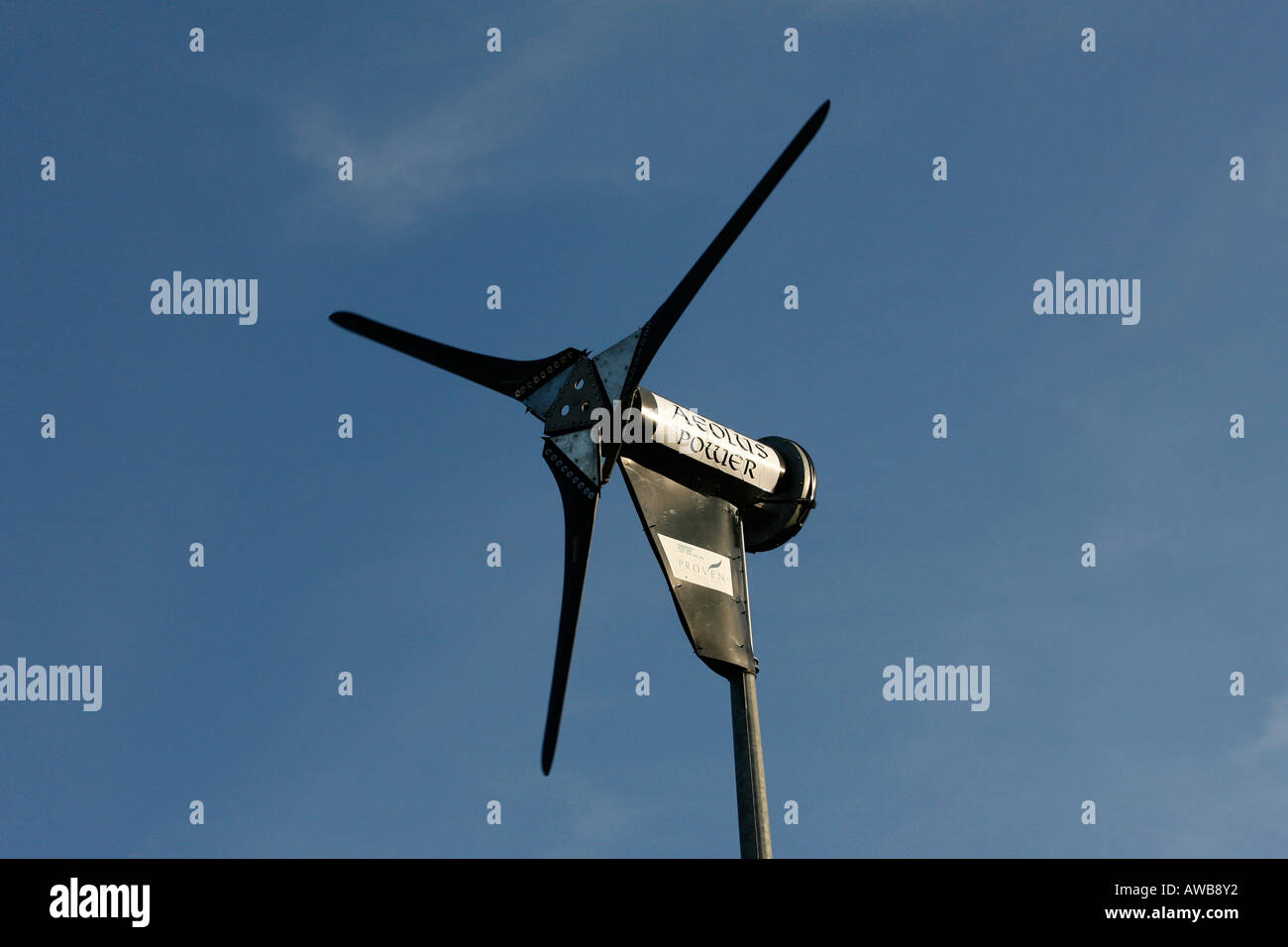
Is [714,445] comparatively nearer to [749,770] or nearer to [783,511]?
[783,511]

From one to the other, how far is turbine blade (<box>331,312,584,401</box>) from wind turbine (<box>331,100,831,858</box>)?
0.02 metres

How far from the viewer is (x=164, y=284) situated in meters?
32.1

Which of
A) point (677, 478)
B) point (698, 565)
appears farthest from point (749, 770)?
point (677, 478)

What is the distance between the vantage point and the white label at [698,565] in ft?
78.0

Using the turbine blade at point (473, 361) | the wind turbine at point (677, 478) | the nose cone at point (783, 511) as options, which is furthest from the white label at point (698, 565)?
the turbine blade at point (473, 361)

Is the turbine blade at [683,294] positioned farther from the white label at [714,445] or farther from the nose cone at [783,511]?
the nose cone at [783,511]

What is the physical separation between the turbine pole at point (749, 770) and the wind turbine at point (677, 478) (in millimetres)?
18

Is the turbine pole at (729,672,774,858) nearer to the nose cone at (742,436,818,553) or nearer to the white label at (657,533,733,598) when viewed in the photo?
the white label at (657,533,733,598)

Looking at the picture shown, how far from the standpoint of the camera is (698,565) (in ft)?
79.0
